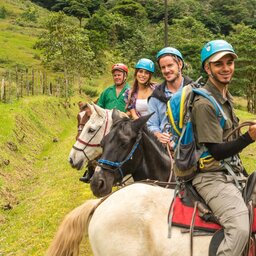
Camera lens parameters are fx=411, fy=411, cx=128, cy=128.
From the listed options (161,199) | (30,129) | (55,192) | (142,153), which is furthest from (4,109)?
(161,199)

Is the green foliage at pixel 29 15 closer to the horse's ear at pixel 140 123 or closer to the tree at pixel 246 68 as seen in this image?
the tree at pixel 246 68

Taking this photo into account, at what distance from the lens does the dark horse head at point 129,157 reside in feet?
14.5

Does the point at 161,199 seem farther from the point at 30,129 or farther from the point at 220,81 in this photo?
the point at 30,129

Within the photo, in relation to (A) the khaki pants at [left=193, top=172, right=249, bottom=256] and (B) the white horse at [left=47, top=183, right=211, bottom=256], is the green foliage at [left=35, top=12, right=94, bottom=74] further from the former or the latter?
(A) the khaki pants at [left=193, top=172, right=249, bottom=256]

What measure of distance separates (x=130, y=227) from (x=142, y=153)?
1334 mm

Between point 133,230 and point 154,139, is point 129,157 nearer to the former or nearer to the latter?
point 154,139

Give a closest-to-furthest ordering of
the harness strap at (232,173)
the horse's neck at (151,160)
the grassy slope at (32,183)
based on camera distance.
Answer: the harness strap at (232,173) → the horse's neck at (151,160) → the grassy slope at (32,183)

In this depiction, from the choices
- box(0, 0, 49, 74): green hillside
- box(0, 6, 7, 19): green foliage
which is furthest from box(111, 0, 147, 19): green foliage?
box(0, 6, 7, 19): green foliage

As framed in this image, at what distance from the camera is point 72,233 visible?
12.5ft

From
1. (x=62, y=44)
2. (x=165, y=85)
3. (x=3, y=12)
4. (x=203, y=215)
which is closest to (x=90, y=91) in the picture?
(x=62, y=44)

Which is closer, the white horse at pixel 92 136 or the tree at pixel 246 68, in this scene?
the white horse at pixel 92 136

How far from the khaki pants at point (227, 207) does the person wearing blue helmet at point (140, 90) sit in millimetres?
2608

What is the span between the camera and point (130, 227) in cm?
346

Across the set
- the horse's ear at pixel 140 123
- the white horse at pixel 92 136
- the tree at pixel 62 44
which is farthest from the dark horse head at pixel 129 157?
the tree at pixel 62 44
